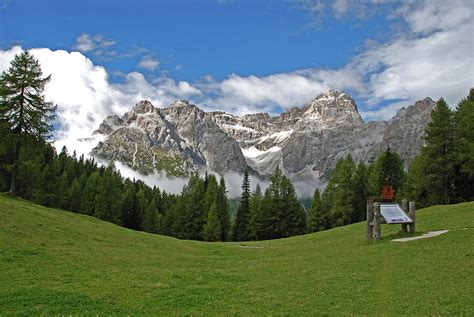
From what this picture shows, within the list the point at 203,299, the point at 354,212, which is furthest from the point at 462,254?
the point at 354,212

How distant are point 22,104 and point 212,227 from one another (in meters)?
48.8

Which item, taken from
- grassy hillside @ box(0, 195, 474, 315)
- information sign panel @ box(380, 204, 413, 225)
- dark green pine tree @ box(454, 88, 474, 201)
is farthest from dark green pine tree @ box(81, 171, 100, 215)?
information sign panel @ box(380, 204, 413, 225)

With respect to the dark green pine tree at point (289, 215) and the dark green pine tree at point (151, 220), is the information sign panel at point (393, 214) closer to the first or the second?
the dark green pine tree at point (289, 215)

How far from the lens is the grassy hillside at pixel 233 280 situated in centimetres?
1612

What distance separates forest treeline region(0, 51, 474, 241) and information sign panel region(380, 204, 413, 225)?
29.2 m

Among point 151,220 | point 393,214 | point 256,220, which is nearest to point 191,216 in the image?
point 256,220

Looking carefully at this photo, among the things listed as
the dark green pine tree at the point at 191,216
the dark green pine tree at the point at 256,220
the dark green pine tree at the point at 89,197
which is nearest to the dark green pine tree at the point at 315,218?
the dark green pine tree at the point at 256,220

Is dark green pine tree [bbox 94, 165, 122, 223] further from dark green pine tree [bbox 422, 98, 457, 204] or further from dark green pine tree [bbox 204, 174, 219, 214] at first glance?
dark green pine tree [bbox 422, 98, 457, 204]

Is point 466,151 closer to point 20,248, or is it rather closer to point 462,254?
point 462,254

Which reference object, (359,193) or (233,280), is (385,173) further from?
(233,280)

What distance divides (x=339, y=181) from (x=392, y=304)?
243 ft

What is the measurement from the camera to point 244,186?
106 metres

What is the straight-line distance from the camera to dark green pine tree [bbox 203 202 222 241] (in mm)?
90312

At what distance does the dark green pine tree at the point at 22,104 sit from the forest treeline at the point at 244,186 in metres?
0.11
